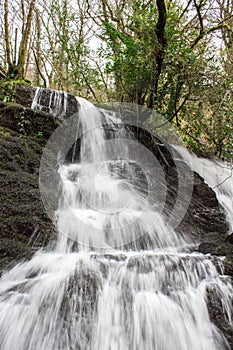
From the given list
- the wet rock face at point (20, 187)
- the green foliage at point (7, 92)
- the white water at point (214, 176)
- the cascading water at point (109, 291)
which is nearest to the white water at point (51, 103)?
the green foliage at point (7, 92)

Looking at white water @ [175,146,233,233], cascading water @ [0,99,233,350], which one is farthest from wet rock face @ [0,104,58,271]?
white water @ [175,146,233,233]

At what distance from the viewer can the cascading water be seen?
2.34 m

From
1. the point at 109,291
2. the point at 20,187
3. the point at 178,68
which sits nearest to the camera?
the point at 109,291

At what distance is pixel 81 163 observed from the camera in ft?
19.1

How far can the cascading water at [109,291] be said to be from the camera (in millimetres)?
2340

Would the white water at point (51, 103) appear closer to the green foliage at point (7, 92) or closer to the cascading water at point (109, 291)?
the green foliage at point (7, 92)

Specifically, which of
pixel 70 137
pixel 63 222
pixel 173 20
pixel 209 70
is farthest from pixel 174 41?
pixel 63 222

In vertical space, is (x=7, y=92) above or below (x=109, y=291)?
above

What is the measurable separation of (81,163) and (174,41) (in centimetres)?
350

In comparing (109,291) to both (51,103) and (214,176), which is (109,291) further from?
(214,176)

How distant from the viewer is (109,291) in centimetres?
275

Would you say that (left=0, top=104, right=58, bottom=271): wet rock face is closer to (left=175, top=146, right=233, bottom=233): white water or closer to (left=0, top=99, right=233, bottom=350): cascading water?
(left=0, top=99, right=233, bottom=350): cascading water

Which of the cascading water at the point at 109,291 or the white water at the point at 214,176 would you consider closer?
the cascading water at the point at 109,291

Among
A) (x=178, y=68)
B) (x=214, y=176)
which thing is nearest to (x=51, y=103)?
(x=178, y=68)
